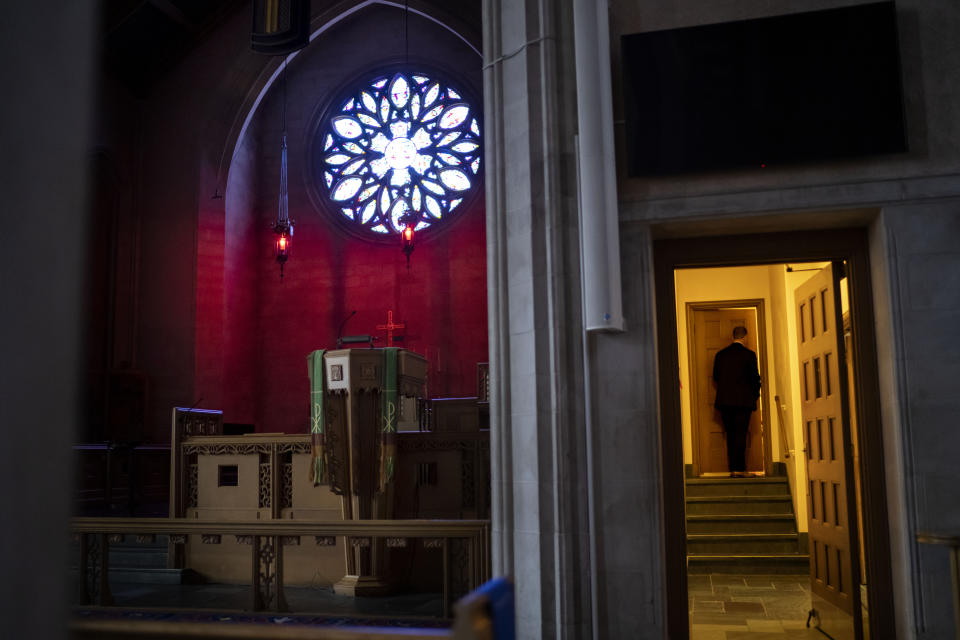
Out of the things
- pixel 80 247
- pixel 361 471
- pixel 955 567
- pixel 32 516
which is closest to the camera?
pixel 32 516

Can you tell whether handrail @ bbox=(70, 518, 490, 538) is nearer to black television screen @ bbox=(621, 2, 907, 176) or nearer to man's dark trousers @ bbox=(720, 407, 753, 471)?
black television screen @ bbox=(621, 2, 907, 176)

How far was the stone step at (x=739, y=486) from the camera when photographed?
822cm

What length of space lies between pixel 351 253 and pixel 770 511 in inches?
308

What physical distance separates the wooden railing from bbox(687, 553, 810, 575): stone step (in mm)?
2466

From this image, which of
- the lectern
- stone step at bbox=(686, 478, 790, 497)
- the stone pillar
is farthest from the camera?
stone step at bbox=(686, 478, 790, 497)

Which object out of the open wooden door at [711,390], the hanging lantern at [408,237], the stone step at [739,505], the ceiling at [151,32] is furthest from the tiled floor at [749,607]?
the ceiling at [151,32]

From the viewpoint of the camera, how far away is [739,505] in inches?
318

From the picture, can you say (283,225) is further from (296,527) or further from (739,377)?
(296,527)

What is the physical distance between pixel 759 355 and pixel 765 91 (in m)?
5.54

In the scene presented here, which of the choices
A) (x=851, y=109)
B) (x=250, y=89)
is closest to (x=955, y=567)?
(x=851, y=109)

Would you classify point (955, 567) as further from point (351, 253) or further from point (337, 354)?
point (351, 253)

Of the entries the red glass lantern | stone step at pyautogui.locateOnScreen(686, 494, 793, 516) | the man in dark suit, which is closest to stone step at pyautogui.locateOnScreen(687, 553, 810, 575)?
stone step at pyautogui.locateOnScreen(686, 494, 793, 516)

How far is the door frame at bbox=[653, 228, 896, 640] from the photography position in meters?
4.73

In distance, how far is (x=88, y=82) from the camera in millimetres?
1543
